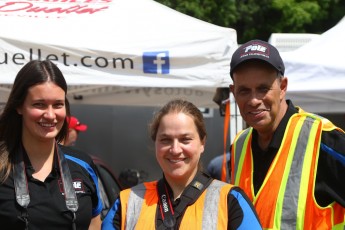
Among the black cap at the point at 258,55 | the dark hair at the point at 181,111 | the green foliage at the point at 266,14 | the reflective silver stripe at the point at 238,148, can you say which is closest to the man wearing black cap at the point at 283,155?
the black cap at the point at 258,55

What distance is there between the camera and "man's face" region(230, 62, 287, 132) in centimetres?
290

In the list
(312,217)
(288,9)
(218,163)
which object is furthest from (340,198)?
(288,9)

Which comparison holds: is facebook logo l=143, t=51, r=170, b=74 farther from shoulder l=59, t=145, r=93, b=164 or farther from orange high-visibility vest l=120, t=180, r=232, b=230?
orange high-visibility vest l=120, t=180, r=232, b=230

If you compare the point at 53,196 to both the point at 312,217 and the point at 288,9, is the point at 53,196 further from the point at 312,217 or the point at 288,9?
the point at 288,9

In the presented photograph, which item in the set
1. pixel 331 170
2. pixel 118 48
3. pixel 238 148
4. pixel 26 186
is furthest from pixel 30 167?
pixel 118 48

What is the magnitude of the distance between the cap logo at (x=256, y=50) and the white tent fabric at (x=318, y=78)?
76.4 inches

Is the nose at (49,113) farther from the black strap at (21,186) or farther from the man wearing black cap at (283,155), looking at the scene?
the man wearing black cap at (283,155)

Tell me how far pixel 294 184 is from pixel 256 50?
609 mm

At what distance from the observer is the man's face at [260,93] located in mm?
2902

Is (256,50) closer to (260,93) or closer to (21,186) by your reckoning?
(260,93)

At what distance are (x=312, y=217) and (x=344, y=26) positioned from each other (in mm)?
2883

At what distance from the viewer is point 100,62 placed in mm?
4777

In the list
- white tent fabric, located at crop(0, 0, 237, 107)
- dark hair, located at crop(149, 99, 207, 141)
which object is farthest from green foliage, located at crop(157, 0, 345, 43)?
dark hair, located at crop(149, 99, 207, 141)

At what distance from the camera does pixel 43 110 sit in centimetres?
302
